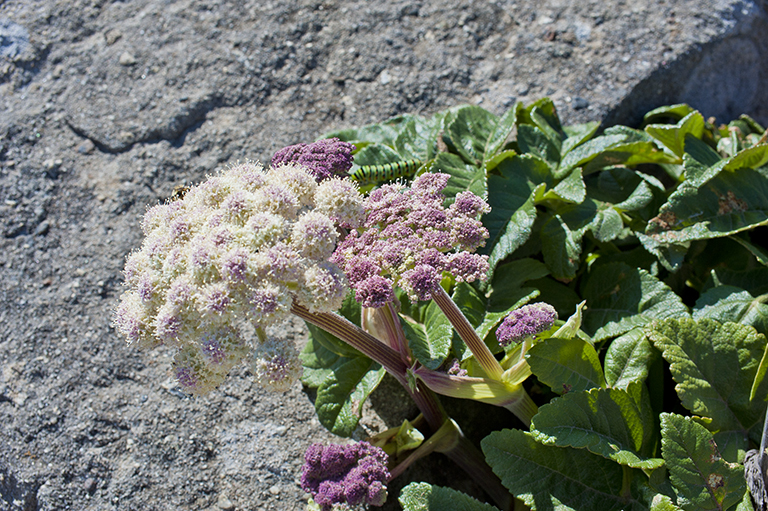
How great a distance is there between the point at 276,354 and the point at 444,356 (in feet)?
2.64

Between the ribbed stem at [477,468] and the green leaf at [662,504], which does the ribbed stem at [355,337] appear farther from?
the green leaf at [662,504]

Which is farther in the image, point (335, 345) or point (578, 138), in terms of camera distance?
point (578, 138)

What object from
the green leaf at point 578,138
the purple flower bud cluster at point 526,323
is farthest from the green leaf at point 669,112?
the purple flower bud cluster at point 526,323

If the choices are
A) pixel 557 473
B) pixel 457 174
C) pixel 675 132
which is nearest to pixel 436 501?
pixel 557 473

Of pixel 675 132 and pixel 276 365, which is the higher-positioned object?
pixel 675 132

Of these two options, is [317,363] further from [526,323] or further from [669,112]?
[669,112]

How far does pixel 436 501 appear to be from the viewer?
2.35 metres

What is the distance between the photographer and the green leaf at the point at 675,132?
307cm

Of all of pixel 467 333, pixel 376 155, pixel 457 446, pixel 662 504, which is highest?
pixel 376 155

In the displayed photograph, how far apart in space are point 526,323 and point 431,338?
1.55 ft

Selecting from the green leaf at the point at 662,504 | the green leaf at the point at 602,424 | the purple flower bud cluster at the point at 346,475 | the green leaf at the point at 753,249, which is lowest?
the purple flower bud cluster at the point at 346,475

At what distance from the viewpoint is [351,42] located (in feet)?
13.6

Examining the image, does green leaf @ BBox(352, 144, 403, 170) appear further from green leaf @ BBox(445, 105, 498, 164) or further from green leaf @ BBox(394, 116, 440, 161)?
green leaf @ BBox(445, 105, 498, 164)

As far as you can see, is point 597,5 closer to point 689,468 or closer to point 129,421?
point 689,468
